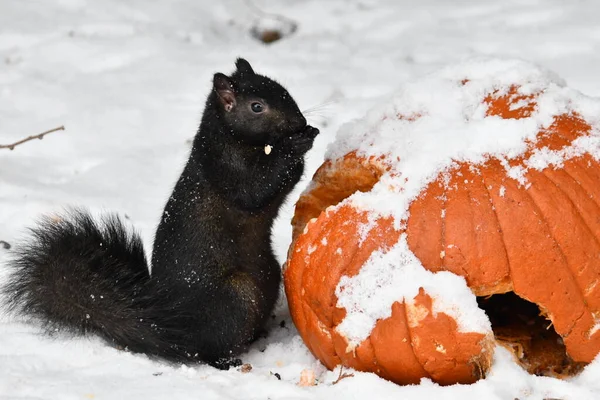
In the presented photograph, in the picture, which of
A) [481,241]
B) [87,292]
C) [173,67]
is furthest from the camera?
[173,67]

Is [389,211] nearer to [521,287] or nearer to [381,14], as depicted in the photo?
[521,287]

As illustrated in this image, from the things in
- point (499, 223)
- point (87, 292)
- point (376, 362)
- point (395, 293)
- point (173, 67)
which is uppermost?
point (499, 223)

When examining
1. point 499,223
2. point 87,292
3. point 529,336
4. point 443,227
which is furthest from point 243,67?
point 529,336

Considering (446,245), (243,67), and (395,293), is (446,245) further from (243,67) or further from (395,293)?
(243,67)

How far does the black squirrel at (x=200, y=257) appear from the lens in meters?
3.42

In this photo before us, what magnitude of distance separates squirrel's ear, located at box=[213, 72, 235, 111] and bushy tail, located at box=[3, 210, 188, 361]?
700 mm

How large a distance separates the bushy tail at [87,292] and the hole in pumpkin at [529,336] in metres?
1.15

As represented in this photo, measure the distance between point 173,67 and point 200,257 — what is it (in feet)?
9.95

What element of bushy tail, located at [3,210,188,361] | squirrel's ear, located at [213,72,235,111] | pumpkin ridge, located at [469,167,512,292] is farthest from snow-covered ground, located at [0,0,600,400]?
pumpkin ridge, located at [469,167,512,292]

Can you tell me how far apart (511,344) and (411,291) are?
0.54 meters

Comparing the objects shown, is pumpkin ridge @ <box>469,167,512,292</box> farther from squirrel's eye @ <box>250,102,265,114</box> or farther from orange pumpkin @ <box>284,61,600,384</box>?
squirrel's eye @ <box>250,102,265,114</box>

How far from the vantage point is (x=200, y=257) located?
353 centimetres

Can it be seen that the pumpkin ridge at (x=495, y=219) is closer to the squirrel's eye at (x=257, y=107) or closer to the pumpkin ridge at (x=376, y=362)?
the pumpkin ridge at (x=376, y=362)

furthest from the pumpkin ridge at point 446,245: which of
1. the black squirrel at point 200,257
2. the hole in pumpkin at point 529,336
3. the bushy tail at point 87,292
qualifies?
the bushy tail at point 87,292
